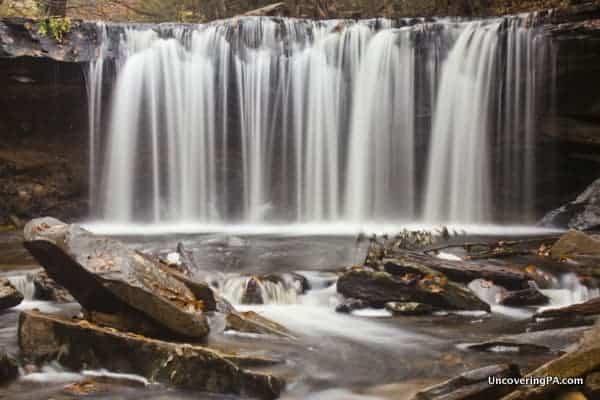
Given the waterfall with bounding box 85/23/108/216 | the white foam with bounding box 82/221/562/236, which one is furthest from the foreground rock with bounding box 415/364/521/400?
the waterfall with bounding box 85/23/108/216

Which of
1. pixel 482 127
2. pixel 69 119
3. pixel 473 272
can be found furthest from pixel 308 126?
pixel 473 272

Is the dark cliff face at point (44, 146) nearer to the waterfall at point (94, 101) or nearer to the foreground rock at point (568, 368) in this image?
the waterfall at point (94, 101)

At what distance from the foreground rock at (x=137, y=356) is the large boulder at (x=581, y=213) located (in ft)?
32.4

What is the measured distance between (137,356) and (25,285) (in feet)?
11.6

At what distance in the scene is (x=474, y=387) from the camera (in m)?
3.79

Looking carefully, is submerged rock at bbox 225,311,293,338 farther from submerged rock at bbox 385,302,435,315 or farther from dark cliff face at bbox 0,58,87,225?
dark cliff face at bbox 0,58,87,225

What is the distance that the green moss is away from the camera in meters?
13.2

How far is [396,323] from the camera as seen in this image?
6.55m

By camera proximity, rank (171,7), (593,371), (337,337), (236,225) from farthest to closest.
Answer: (171,7)
(236,225)
(337,337)
(593,371)

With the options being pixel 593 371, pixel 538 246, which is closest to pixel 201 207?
pixel 538 246

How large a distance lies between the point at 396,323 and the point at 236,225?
9.07 metres

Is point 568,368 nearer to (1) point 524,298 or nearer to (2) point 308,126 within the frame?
(1) point 524,298

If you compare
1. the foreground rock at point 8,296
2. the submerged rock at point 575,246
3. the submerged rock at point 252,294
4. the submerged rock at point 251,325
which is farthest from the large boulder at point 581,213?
the foreground rock at point 8,296

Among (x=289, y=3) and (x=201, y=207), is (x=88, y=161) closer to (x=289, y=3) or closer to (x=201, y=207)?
(x=201, y=207)
